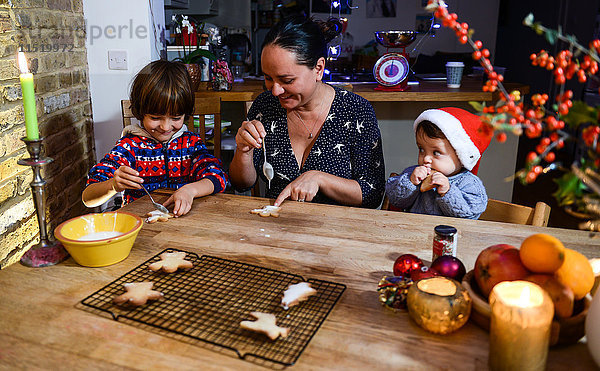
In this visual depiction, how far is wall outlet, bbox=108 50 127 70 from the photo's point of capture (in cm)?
258

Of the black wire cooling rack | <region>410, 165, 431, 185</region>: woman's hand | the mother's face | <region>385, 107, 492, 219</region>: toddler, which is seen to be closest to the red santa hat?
<region>385, 107, 492, 219</region>: toddler

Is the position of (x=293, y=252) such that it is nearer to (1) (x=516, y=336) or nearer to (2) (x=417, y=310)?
(2) (x=417, y=310)

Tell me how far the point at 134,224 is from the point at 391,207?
1.08m

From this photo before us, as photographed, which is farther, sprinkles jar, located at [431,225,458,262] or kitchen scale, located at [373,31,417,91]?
kitchen scale, located at [373,31,417,91]

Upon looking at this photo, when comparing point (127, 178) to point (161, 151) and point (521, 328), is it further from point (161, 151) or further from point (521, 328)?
point (521, 328)

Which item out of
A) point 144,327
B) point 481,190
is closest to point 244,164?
point 481,190

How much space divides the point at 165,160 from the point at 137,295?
0.96m

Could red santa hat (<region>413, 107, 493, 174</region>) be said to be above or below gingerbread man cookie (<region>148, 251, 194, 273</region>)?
above

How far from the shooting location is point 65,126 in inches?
88.7

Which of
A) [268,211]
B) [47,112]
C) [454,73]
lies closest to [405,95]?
[454,73]

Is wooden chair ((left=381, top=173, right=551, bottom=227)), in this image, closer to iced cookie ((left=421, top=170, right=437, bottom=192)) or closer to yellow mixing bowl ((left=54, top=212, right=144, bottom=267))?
iced cookie ((left=421, top=170, right=437, bottom=192))

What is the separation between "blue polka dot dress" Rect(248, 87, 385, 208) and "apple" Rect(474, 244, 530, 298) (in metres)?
0.96

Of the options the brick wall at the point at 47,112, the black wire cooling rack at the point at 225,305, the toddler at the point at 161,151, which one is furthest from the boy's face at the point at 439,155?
the brick wall at the point at 47,112

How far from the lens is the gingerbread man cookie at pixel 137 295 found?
853mm
